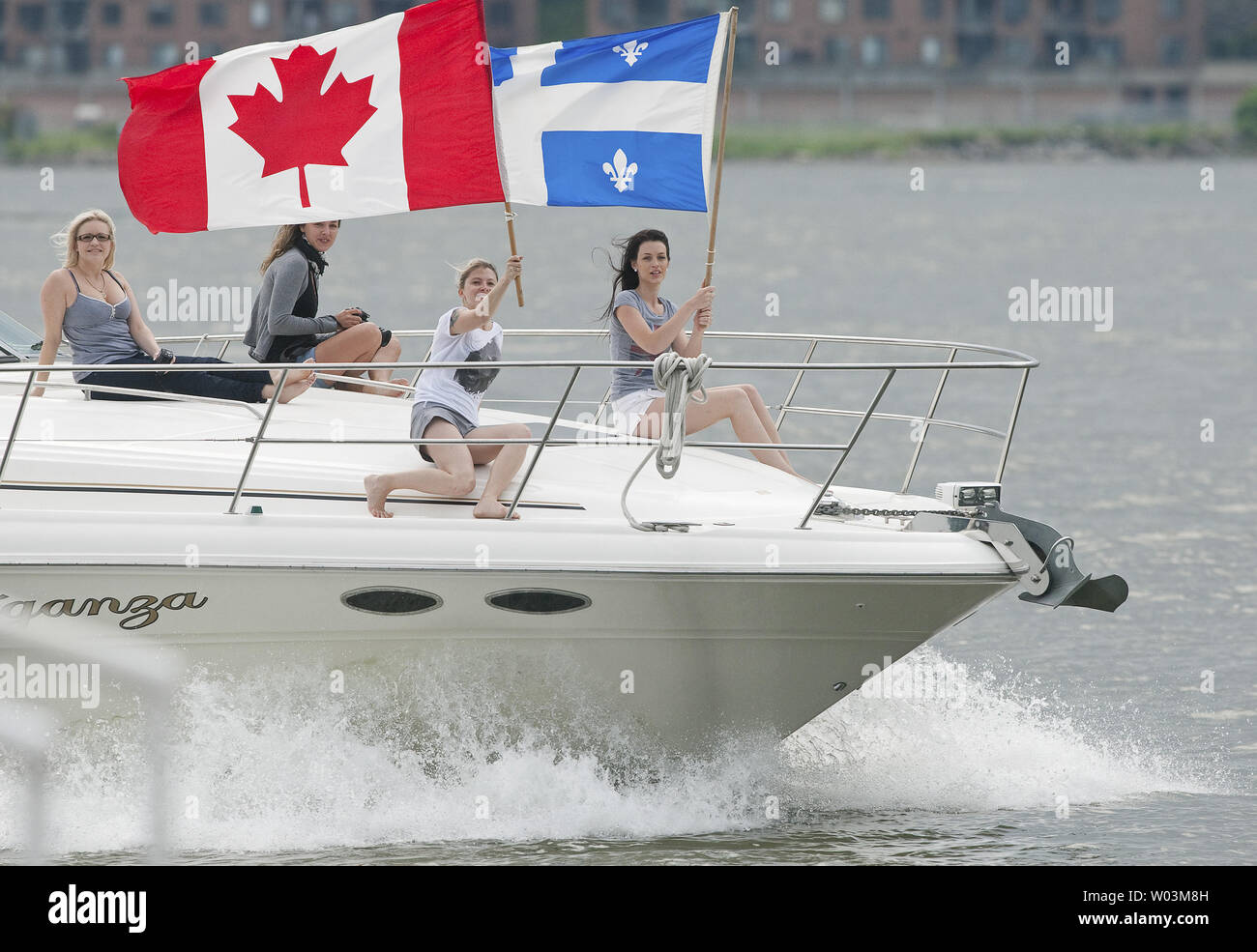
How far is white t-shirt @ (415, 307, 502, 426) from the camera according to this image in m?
7.44

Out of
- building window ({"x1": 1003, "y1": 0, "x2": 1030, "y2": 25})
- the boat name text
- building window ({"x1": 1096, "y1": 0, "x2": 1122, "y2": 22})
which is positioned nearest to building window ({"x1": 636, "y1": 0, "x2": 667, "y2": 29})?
building window ({"x1": 1003, "y1": 0, "x2": 1030, "y2": 25})

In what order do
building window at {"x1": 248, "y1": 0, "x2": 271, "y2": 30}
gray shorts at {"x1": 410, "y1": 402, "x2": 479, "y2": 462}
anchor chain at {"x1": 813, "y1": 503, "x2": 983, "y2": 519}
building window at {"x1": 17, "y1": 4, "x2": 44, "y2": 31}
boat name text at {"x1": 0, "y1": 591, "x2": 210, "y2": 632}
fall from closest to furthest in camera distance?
boat name text at {"x1": 0, "y1": 591, "x2": 210, "y2": 632} → gray shorts at {"x1": 410, "y1": 402, "x2": 479, "y2": 462} → anchor chain at {"x1": 813, "y1": 503, "x2": 983, "y2": 519} → building window at {"x1": 248, "y1": 0, "x2": 271, "y2": 30} → building window at {"x1": 17, "y1": 4, "x2": 44, "y2": 31}

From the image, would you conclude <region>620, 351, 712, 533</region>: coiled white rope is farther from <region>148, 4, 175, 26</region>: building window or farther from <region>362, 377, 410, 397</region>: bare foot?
<region>148, 4, 175, 26</region>: building window

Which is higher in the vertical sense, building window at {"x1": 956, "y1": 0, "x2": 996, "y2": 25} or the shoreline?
building window at {"x1": 956, "y1": 0, "x2": 996, "y2": 25}

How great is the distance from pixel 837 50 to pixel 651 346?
10826 centimetres

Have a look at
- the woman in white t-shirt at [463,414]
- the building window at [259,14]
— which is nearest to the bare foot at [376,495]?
the woman in white t-shirt at [463,414]

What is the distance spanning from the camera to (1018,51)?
4636 inches

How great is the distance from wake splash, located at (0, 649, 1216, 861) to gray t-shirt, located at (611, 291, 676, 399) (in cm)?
147

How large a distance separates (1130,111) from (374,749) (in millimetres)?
115702

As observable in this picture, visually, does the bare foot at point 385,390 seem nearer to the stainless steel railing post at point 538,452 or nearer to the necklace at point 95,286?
the necklace at point 95,286
